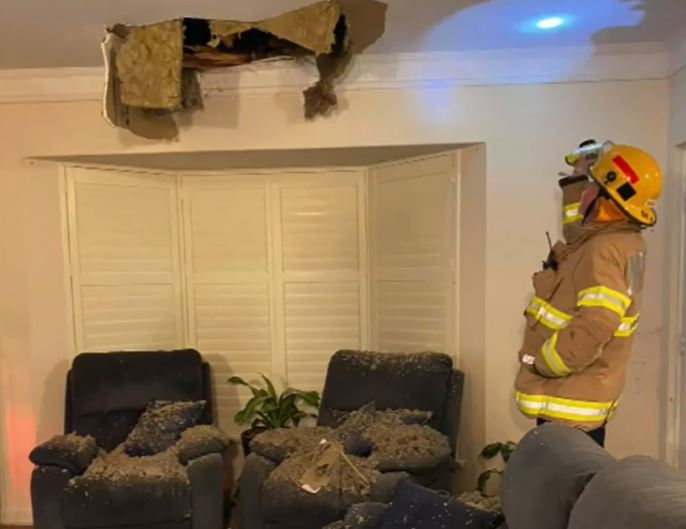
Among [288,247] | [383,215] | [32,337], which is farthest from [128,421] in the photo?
[383,215]

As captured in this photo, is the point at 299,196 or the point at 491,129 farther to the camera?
the point at 299,196

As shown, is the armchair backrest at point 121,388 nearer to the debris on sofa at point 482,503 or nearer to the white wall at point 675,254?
the debris on sofa at point 482,503

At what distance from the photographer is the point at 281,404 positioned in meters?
3.51

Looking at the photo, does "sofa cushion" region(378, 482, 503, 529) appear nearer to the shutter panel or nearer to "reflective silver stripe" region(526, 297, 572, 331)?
"reflective silver stripe" region(526, 297, 572, 331)

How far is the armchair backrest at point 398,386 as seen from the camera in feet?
9.67

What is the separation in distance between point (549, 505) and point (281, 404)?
2.17m

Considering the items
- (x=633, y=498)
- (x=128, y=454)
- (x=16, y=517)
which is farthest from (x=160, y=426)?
(x=633, y=498)

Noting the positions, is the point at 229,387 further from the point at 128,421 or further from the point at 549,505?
the point at 549,505

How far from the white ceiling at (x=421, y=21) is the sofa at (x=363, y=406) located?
1522mm

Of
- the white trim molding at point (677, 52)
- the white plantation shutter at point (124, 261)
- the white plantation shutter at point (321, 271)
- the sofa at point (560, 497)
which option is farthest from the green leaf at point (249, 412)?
the white trim molding at point (677, 52)

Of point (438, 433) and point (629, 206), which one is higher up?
point (629, 206)

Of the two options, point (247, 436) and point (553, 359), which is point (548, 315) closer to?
point (553, 359)

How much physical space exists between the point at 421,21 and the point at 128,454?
2.36 metres

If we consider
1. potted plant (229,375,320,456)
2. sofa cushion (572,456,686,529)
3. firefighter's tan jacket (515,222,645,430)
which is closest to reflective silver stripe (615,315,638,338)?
firefighter's tan jacket (515,222,645,430)
